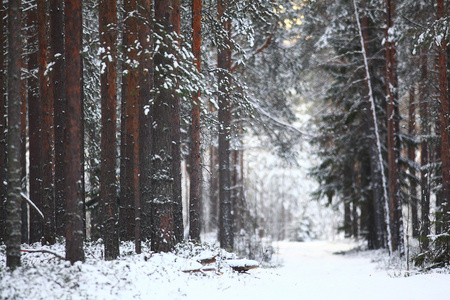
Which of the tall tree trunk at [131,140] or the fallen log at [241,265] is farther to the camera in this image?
the fallen log at [241,265]

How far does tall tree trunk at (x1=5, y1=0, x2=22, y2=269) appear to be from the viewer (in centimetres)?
648

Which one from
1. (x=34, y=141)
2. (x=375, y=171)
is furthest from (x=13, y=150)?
(x=375, y=171)

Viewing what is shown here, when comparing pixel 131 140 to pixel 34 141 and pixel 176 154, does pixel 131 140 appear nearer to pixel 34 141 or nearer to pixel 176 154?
pixel 176 154

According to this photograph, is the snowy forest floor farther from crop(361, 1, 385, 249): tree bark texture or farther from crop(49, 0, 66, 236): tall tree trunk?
crop(361, 1, 385, 249): tree bark texture

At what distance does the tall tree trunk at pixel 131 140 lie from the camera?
9258 millimetres

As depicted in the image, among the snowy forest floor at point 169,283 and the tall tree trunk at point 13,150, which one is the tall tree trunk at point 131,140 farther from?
the tall tree trunk at point 13,150

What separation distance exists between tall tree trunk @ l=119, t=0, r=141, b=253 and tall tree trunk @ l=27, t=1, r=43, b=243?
8.30 ft

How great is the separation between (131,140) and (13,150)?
14.9 feet

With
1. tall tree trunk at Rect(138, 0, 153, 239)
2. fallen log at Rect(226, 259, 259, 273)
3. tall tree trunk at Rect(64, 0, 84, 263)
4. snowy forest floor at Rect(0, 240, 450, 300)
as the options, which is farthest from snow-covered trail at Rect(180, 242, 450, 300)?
tall tree trunk at Rect(138, 0, 153, 239)

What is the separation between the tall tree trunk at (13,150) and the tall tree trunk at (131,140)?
2.42 metres

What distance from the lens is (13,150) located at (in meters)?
6.53

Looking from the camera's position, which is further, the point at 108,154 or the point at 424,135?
the point at 424,135

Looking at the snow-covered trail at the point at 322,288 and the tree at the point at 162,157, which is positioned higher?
the tree at the point at 162,157

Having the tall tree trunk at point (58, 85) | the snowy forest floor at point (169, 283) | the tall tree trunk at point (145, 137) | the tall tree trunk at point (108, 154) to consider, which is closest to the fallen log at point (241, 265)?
the snowy forest floor at point (169, 283)
